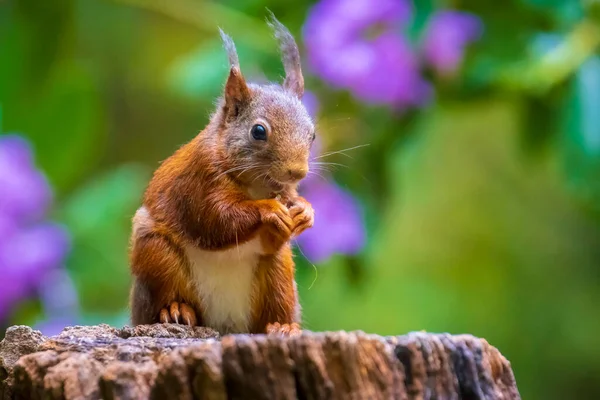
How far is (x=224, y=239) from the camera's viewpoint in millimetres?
1325

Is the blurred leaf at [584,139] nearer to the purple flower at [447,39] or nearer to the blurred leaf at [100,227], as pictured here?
the purple flower at [447,39]

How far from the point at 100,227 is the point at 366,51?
0.92m

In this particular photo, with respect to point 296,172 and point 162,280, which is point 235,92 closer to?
point 296,172

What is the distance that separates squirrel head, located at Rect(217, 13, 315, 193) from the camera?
1.37 metres

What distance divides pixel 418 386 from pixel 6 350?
508 millimetres

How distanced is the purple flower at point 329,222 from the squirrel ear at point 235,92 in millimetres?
662

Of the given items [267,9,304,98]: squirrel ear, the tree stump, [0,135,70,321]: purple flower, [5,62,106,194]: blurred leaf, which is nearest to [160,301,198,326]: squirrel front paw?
the tree stump

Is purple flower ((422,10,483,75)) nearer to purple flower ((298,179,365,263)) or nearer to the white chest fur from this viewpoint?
purple flower ((298,179,365,263))

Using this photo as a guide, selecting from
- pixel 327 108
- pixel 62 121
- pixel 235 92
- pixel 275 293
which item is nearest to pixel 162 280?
pixel 275 293

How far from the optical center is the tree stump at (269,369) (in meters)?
0.92

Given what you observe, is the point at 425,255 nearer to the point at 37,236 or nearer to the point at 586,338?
the point at 586,338

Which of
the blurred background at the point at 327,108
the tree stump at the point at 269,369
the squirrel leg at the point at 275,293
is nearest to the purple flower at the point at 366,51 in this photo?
the blurred background at the point at 327,108

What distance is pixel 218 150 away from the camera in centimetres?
141

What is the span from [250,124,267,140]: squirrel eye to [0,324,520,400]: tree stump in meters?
0.39
